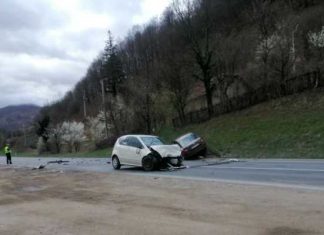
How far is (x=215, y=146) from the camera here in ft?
117

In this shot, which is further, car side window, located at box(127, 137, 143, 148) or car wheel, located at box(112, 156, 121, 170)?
car wheel, located at box(112, 156, 121, 170)

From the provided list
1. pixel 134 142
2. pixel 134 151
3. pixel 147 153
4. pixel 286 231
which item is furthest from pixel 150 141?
pixel 286 231

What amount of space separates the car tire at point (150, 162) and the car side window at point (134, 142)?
2.50ft

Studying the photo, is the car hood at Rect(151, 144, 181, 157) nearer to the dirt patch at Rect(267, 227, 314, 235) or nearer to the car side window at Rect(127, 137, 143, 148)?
the car side window at Rect(127, 137, 143, 148)

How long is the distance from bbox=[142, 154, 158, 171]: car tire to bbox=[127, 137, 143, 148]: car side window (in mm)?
762

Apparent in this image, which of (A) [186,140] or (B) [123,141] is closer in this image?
(B) [123,141]

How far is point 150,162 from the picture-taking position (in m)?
22.4

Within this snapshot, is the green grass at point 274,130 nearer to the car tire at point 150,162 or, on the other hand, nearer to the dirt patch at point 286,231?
the car tire at point 150,162

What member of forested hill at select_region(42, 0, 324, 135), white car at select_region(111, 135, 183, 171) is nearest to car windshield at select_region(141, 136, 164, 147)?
white car at select_region(111, 135, 183, 171)

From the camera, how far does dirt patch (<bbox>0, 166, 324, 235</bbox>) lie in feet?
29.0

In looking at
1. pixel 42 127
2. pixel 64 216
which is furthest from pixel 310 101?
pixel 42 127

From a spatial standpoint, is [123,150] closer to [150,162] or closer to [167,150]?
[150,162]

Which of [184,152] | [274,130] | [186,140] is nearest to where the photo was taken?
[184,152]

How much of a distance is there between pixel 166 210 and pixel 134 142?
12.8 metres
